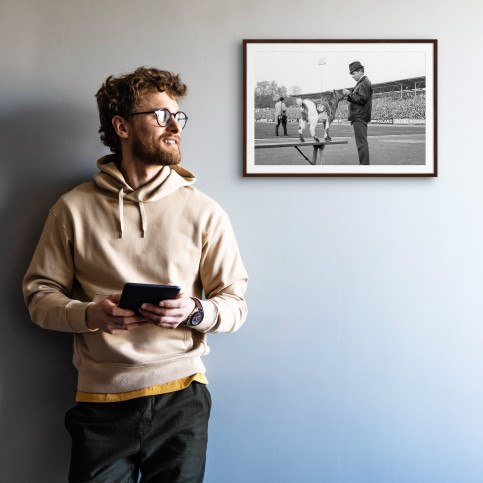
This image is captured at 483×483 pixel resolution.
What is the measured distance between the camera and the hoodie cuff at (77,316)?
1.40 metres

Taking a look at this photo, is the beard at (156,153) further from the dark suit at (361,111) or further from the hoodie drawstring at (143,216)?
the dark suit at (361,111)

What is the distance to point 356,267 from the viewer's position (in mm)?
1768

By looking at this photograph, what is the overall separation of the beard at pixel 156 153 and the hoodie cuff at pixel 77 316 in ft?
1.63

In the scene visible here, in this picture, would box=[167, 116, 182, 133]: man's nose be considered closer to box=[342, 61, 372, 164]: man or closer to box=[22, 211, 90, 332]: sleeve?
box=[22, 211, 90, 332]: sleeve

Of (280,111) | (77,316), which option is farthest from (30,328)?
(280,111)

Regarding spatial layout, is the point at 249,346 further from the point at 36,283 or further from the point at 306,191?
the point at 36,283

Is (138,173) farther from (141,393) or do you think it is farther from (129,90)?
(141,393)

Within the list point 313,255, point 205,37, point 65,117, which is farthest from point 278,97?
point 65,117

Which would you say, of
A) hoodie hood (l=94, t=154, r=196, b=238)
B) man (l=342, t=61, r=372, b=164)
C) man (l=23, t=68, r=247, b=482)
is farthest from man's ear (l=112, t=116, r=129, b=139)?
man (l=342, t=61, r=372, b=164)

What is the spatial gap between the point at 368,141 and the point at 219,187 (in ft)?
1.88

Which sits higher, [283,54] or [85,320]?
[283,54]

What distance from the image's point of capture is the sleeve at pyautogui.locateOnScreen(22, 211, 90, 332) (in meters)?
1.48

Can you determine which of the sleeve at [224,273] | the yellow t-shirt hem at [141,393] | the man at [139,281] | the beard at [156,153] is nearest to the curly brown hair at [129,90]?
the man at [139,281]

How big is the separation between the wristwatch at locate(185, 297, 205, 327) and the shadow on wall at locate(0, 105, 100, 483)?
591 millimetres
